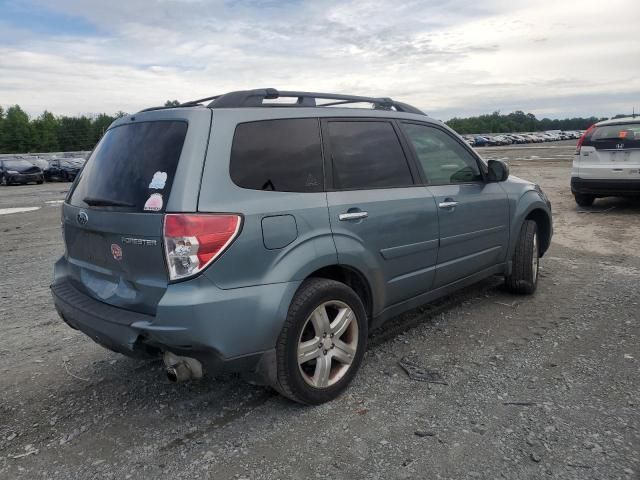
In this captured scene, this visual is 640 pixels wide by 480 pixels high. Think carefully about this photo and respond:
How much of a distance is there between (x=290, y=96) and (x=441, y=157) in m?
1.49

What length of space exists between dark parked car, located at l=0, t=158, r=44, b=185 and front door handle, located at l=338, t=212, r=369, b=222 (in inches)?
1081

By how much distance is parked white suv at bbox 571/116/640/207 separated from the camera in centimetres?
916

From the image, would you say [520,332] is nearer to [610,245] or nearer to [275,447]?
[275,447]

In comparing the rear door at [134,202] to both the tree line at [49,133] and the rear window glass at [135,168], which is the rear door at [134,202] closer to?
the rear window glass at [135,168]

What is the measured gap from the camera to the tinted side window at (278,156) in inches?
114

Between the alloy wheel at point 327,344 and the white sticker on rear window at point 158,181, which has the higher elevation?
the white sticker on rear window at point 158,181

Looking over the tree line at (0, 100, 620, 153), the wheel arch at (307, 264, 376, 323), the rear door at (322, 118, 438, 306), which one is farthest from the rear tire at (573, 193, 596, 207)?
the tree line at (0, 100, 620, 153)

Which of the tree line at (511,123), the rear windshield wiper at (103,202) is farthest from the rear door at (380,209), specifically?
the tree line at (511,123)

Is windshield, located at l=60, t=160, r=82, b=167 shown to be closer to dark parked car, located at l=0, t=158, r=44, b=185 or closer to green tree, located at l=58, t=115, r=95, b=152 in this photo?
dark parked car, located at l=0, t=158, r=44, b=185

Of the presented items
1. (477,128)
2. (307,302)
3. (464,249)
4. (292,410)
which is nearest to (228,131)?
(307,302)

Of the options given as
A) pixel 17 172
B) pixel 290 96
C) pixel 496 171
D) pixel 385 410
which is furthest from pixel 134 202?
pixel 17 172

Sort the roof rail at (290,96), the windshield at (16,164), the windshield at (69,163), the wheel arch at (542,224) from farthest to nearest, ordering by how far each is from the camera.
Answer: the windshield at (69,163)
the windshield at (16,164)
the wheel arch at (542,224)
the roof rail at (290,96)

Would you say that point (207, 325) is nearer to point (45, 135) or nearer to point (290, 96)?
point (290, 96)

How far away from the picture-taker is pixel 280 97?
3.29 m
